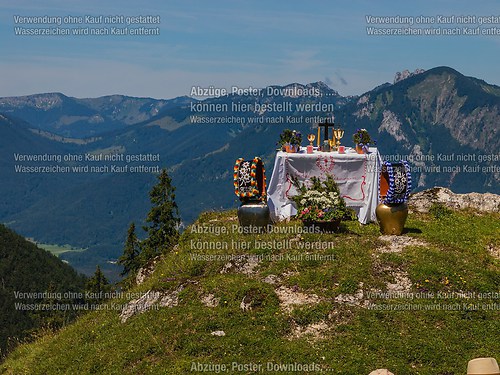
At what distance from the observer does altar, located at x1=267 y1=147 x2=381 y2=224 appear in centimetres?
2561

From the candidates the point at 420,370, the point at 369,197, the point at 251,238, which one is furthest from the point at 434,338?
the point at 369,197

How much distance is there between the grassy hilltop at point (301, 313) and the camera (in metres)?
15.6

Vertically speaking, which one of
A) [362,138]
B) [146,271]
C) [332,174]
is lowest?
[146,271]

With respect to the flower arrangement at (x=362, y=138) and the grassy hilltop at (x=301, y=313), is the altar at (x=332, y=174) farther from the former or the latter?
the grassy hilltop at (x=301, y=313)

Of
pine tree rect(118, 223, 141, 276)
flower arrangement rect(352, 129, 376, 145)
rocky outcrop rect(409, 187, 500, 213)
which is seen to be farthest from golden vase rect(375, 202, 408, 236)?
pine tree rect(118, 223, 141, 276)

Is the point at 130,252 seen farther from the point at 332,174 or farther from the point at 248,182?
the point at 248,182

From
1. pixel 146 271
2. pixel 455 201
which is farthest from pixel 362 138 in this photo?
pixel 146 271

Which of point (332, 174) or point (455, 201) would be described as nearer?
point (332, 174)

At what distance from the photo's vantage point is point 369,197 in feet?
83.9

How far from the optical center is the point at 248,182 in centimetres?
2255

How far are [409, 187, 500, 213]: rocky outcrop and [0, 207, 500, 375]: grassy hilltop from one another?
6800 millimetres

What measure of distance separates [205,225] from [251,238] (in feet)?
13.8

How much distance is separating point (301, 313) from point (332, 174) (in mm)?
9917

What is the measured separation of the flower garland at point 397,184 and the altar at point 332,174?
3547mm
